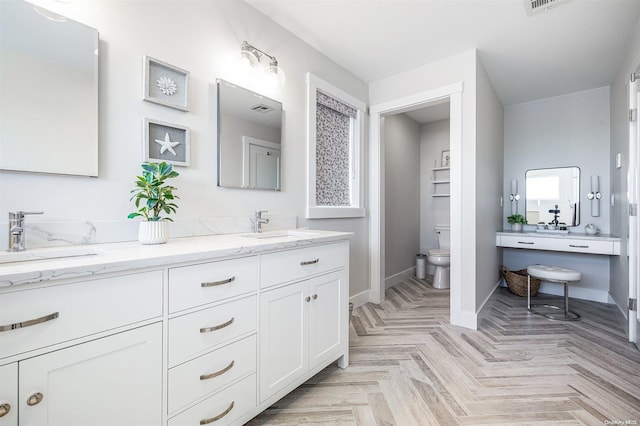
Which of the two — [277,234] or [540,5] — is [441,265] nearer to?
[277,234]

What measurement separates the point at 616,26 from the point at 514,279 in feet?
8.60

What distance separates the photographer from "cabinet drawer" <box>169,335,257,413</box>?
1.07 metres

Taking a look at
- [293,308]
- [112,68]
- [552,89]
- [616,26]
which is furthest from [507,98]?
[112,68]

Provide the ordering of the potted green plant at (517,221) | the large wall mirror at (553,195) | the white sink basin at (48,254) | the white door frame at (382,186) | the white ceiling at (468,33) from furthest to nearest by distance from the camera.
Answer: the potted green plant at (517,221), the large wall mirror at (553,195), the white door frame at (382,186), the white ceiling at (468,33), the white sink basin at (48,254)

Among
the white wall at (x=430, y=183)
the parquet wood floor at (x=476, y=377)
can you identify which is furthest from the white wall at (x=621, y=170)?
the white wall at (x=430, y=183)

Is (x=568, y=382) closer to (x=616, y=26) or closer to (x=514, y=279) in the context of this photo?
(x=514, y=279)

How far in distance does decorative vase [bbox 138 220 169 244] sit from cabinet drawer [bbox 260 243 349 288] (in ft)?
1.61

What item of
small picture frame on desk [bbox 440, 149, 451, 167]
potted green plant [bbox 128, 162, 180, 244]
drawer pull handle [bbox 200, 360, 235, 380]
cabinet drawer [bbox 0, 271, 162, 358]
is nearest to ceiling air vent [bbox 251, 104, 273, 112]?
potted green plant [bbox 128, 162, 180, 244]

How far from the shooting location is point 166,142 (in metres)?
1.56

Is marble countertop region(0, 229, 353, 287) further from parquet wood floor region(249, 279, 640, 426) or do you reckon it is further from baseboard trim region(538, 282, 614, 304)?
baseboard trim region(538, 282, 614, 304)

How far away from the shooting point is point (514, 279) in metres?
3.52

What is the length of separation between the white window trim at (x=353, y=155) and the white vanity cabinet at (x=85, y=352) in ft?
5.26

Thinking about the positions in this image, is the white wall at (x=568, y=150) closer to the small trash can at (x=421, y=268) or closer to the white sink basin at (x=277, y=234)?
the small trash can at (x=421, y=268)

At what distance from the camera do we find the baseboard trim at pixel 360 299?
2992mm
